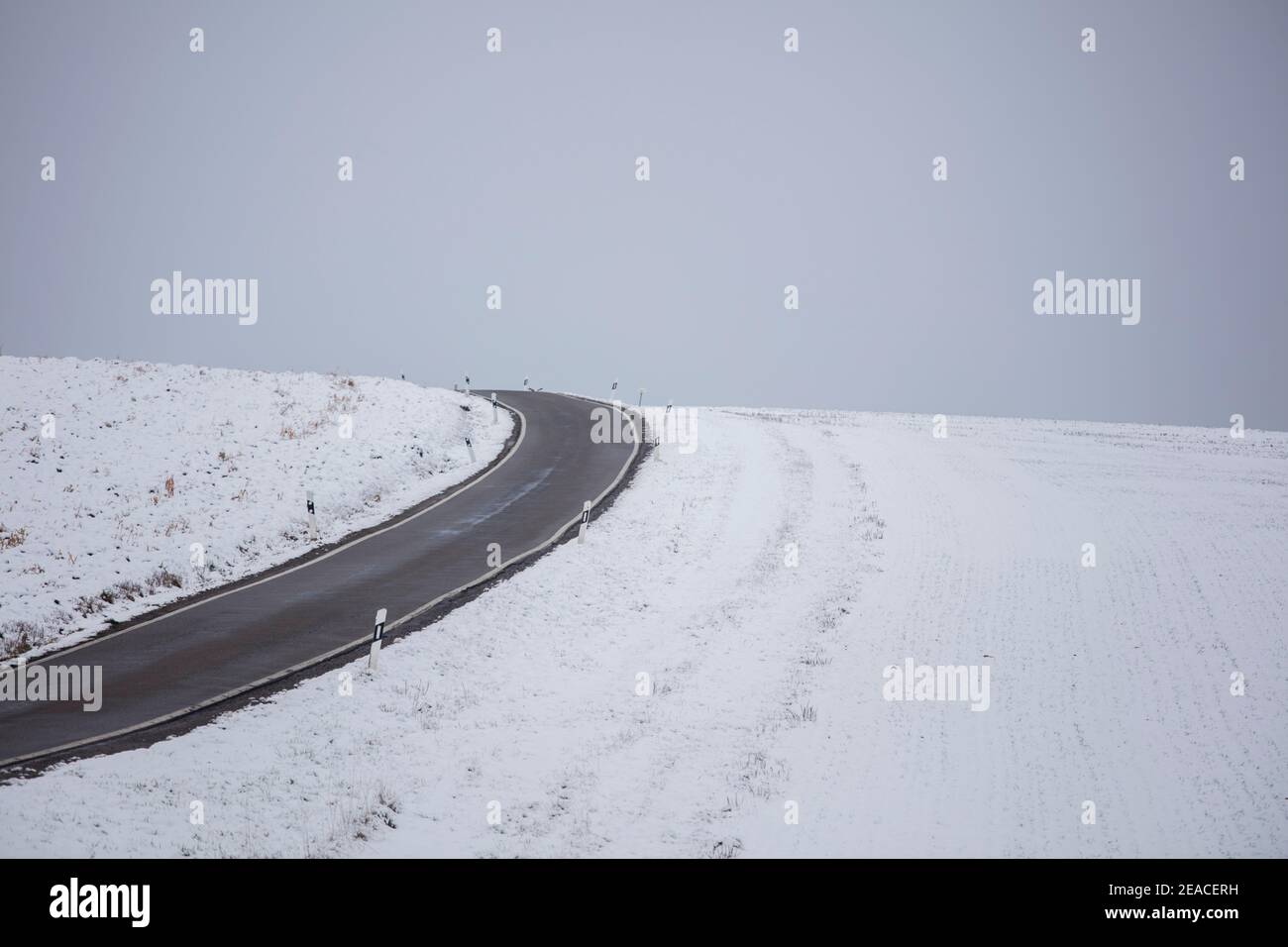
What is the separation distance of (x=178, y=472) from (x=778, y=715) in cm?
2080

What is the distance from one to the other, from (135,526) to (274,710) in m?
12.0

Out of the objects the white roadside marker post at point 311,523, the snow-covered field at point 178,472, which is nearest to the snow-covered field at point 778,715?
the white roadside marker post at point 311,523

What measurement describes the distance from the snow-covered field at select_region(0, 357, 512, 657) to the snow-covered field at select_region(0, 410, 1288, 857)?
6966mm

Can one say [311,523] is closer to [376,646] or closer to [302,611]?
[302,611]

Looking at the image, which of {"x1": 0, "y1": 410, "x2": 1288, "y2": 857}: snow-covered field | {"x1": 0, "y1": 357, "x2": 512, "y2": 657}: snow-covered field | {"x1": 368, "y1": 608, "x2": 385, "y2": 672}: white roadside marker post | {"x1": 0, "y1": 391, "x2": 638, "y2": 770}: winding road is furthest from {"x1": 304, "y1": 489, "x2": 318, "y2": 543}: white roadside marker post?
{"x1": 368, "y1": 608, "x2": 385, "y2": 672}: white roadside marker post

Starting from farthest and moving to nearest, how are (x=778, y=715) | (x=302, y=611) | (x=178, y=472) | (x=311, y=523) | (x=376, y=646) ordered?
(x=178, y=472)
(x=311, y=523)
(x=302, y=611)
(x=376, y=646)
(x=778, y=715)

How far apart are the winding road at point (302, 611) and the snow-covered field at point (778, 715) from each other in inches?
40.8

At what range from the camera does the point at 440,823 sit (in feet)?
38.5

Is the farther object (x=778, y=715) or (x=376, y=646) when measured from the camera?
(x=376, y=646)

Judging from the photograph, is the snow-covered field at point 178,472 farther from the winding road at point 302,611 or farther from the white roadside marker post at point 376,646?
the white roadside marker post at point 376,646

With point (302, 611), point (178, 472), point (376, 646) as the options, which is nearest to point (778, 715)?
point (376, 646)

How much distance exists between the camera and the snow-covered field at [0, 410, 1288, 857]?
38.2 feet

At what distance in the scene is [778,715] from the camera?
15633mm
